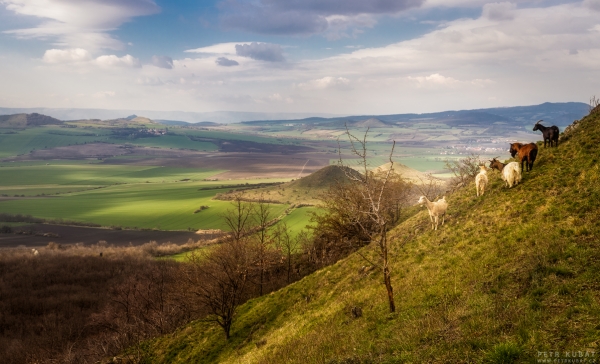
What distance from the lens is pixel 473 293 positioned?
12.4 m

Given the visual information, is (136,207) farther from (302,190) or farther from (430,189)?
(430,189)

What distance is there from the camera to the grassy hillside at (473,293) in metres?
8.82

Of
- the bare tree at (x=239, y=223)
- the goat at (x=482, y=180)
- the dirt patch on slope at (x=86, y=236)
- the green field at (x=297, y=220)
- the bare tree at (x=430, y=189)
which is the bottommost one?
the dirt patch on slope at (x=86, y=236)

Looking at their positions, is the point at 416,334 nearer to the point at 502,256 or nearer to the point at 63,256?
the point at 502,256

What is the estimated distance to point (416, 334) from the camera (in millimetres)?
10625

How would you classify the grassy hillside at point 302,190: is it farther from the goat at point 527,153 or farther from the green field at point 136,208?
the goat at point 527,153

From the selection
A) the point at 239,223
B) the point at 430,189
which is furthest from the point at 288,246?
the point at 430,189

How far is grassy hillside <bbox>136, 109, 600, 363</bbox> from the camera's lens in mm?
8820

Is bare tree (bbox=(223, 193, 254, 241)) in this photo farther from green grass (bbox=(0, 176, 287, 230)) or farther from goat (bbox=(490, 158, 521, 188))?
green grass (bbox=(0, 176, 287, 230))

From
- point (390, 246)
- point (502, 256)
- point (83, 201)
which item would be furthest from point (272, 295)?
point (83, 201)

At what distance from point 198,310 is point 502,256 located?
36.5m

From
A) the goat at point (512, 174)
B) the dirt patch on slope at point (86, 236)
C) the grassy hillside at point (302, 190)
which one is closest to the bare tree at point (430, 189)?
the goat at point (512, 174)

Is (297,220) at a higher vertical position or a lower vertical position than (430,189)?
lower

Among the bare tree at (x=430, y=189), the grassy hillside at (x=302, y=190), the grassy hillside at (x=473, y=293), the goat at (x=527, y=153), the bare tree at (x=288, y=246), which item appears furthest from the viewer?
the grassy hillside at (x=302, y=190)
